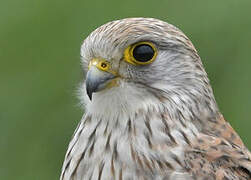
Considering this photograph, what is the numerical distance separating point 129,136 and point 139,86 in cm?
39

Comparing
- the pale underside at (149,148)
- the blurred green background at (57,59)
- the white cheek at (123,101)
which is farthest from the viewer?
the blurred green background at (57,59)

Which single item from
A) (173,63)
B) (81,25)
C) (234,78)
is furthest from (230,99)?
(173,63)

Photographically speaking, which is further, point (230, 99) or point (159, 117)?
point (230, 99)

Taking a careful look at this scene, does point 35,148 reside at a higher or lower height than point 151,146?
lower

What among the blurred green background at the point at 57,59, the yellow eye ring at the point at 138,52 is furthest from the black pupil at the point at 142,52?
the blurred green background at the point at 57,59

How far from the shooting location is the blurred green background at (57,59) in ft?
29.5

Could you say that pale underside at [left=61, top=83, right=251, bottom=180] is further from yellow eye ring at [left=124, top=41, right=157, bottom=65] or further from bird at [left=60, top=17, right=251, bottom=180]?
yellow eye ring at [left=124, top=41, right=157, bottom=65]

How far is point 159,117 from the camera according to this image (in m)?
6.30

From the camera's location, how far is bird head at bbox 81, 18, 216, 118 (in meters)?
6.34

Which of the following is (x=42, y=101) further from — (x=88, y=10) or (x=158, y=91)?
(x=158, y=91)

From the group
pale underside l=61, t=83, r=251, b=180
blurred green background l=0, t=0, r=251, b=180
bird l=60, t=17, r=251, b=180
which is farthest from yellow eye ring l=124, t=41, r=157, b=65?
blurred green background l=0, t=0, r=251, b=180

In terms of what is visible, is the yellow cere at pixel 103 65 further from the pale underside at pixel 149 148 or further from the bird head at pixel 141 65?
the pale underside at pixel 149 148

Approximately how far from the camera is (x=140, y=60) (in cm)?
640

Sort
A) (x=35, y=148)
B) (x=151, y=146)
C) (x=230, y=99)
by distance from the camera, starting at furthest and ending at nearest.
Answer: (x=35, y=148) → (x=230, y=99) → (x=151, y=146)
